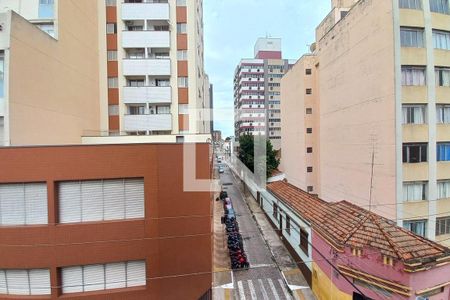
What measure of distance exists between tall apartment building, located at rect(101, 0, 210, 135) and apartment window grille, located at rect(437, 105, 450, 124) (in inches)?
483

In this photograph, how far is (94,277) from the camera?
7.27m

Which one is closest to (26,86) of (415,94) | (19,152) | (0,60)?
(0,60)

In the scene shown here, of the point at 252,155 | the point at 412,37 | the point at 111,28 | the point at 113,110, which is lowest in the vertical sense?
the point at 252,155

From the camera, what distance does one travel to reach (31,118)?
8.98 metres

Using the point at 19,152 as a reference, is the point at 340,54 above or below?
above

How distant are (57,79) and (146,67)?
4166 mm

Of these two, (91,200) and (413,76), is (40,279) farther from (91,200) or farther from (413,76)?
(413,76)

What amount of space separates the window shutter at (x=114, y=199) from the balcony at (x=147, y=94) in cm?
713

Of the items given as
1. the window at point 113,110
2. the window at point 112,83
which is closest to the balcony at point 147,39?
the window at point 112,83

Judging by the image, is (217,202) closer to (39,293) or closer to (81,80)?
(81,80)

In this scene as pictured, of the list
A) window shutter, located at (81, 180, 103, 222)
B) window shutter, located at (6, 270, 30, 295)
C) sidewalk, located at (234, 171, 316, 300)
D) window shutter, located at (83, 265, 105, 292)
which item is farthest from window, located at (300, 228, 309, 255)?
window shutter, located at (6, 270, 30, 295)

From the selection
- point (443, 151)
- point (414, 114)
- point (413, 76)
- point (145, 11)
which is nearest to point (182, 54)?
point (145, 11)

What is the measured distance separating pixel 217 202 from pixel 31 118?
2105 centimetres

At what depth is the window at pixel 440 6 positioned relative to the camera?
44.3ft
